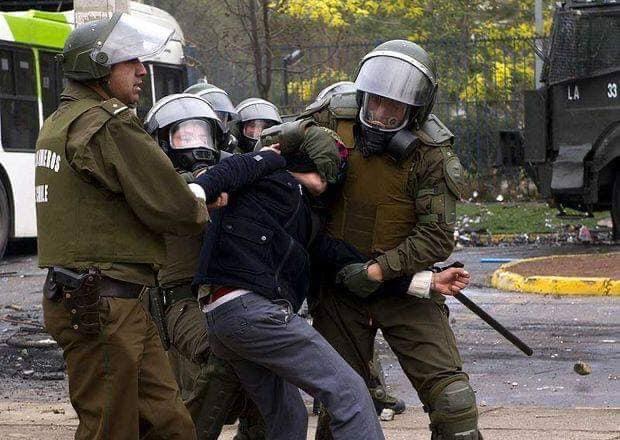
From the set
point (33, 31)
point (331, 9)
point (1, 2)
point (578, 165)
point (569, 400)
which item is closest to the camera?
point (569, 400)

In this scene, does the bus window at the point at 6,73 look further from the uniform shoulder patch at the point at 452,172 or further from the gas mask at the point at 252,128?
the uniform shoulder patch at the point at 452,172

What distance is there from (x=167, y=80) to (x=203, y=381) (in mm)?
14556

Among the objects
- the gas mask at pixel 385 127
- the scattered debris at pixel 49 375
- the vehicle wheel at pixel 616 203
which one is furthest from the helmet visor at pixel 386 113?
the vehicle wheel at pixel 616 203

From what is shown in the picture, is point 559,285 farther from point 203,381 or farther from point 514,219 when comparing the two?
point 203,381

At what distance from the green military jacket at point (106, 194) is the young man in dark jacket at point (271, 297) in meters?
0.20

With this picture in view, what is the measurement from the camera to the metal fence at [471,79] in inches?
793

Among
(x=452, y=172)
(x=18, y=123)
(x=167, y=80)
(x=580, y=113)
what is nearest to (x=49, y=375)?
(x=452, y=172)

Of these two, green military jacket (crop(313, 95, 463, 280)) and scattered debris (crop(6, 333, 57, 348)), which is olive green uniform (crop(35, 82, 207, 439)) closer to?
green military jacket (crop(313, 95, 463, 280))

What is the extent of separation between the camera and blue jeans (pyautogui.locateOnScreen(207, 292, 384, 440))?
15.5ft

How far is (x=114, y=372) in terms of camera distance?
15.3 feet

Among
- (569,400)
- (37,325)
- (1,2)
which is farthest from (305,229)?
(1,2)

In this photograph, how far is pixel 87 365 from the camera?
4699 mm

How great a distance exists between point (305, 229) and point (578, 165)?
9568 millimetres

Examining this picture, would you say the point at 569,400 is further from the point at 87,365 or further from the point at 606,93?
the point at 606,93
